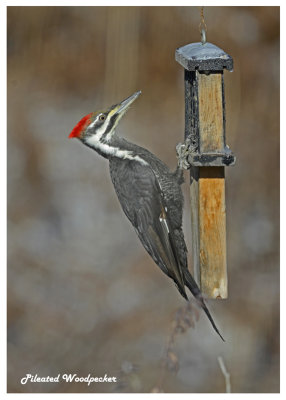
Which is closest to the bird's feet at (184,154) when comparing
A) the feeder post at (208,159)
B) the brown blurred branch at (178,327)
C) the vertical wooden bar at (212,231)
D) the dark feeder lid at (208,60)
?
the feeder post at (208,159)

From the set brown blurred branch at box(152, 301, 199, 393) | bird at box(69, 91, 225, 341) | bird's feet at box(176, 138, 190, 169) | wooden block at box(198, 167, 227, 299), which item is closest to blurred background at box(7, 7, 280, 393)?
bird at box(69, 91, 225, 341)

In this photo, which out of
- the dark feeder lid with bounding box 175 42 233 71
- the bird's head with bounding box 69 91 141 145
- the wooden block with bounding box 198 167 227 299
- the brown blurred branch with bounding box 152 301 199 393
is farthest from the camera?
the bird's head with bounding box 69 91 141 145

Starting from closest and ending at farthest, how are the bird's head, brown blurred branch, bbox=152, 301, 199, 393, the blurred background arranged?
brown blurred branch, bbox=152, 301, 199, 393 → the bird's head → the blurred background

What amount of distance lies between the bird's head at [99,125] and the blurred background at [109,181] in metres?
3.06

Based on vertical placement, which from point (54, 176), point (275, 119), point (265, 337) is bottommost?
point (265, 337)

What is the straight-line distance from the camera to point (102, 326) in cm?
679

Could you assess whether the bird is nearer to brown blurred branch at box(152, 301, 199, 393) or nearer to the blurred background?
brown blurred branch at box(152, 301, 199, 393)

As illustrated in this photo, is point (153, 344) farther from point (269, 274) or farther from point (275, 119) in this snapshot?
point (275, 119)

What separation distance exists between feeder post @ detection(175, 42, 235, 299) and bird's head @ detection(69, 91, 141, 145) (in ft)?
1.24

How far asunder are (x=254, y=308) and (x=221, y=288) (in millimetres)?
3620

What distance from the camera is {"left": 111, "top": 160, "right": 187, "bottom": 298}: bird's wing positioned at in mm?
3471

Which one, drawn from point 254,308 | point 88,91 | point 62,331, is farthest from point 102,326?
point 88,91

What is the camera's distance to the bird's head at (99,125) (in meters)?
3.60

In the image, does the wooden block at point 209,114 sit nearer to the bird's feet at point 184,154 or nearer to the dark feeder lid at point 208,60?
the dark feeder lid at point 208,60
